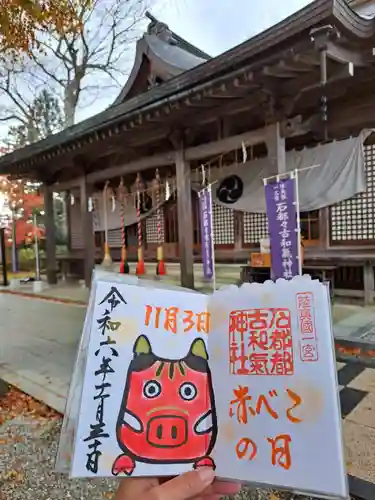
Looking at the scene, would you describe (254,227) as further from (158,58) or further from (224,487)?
(224,487)

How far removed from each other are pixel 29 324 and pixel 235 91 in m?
5.84

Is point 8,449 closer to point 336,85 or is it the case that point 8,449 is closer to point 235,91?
point 235,91

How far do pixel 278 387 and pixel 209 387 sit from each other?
17 cm

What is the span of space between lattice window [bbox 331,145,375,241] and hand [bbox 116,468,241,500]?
7.08m

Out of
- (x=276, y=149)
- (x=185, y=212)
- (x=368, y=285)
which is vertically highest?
(x=276, y=149)

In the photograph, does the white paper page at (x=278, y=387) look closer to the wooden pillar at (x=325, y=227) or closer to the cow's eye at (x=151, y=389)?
the cow's eye at (x=151, y=389)

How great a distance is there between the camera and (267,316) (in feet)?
3.11

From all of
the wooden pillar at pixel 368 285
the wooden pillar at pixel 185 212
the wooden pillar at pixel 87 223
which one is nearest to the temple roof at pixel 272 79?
the wooden pillar at pixel 185 212

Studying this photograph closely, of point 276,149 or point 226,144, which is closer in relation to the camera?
point 276,149

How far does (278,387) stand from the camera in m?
0.87

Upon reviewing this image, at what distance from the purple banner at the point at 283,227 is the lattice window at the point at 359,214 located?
7.88ft

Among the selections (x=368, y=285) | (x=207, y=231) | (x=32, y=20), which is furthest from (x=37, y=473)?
(x=368, y=285)

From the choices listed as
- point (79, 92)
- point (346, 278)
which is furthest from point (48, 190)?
point (79, 92)

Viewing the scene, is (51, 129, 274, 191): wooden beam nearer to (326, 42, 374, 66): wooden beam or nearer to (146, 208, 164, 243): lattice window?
(326, 42, 374, 66): wooden beam
